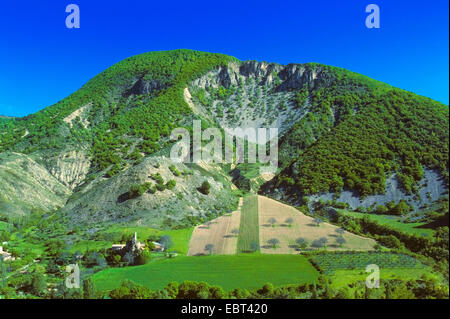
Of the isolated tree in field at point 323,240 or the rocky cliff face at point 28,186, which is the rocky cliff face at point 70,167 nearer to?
the rocky cliff face at point 28,186

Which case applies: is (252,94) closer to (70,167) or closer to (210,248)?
(70,167)

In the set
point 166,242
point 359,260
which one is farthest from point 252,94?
point 359,260

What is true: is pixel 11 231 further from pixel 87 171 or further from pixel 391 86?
pixel 391 86

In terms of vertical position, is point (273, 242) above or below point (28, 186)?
below

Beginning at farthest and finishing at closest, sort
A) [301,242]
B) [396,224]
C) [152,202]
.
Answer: [152,202] → [396,224] → [301,242]

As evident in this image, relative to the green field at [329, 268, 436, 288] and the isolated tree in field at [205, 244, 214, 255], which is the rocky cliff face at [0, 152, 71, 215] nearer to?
the isolated tree in field at [205, 244, 214, 255]

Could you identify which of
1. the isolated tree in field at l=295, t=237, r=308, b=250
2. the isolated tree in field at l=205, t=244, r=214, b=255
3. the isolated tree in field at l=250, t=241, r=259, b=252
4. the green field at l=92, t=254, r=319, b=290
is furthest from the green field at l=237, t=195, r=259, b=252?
the isolated tree in field at l=295, t=237, r=308, b=250
